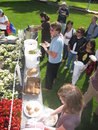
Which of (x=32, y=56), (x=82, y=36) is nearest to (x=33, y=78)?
(x=32, y=56)

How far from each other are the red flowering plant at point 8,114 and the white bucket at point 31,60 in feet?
4.56

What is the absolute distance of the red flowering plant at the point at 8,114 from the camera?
354 centimetres

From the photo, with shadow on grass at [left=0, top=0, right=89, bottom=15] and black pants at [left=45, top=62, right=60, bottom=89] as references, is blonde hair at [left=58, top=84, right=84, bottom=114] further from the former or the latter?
shadow on grass at [left=0, top=0, right=89, bottom=15]

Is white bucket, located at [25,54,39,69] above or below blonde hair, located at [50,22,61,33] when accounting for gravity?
below

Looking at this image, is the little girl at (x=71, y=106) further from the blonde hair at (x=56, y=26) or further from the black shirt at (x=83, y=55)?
the black shirt at (x=83, y=55)

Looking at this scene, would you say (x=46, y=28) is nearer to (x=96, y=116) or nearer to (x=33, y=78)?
(x=33, y=78)

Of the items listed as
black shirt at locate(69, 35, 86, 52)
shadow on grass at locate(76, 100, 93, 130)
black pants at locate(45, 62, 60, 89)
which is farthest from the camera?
black shirt at locate(69, 35, 86, 52)

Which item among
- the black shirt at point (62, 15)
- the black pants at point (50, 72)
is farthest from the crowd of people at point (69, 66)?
the black shirt at point (62, 15)

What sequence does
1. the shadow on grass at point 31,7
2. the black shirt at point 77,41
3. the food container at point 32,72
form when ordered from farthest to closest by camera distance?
the shadow on grass at point 31,7, the black shirt at point 77,41, the food container at point 32,72

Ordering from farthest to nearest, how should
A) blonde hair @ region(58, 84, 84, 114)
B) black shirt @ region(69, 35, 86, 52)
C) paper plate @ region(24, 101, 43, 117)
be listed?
black shirt @ region(69, 35, 86, 52)
paper plate @ region(24, 101, 43, 117)
blonde hair @ region(58, 84, 84, 114)

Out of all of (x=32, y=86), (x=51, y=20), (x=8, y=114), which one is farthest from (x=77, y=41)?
(x=51, y=20)

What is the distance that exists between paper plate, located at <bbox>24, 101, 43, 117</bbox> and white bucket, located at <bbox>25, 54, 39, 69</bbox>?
4.57 feet

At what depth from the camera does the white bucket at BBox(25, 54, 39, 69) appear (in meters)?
5.01

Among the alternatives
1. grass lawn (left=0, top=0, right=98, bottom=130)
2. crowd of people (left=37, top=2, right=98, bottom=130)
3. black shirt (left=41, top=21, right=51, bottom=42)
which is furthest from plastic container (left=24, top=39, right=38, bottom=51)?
grass lawn (left=0, top=0, right=98, bottom=130)
